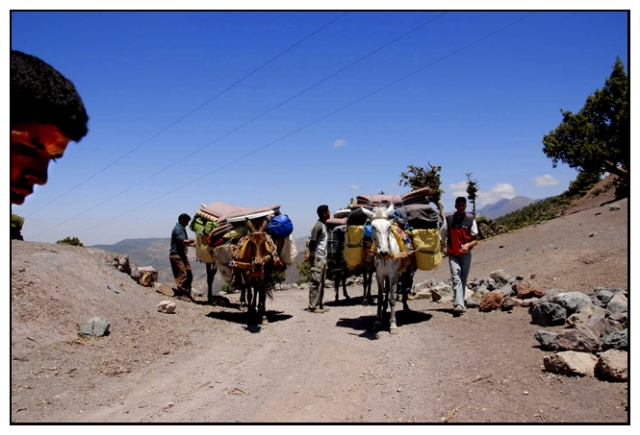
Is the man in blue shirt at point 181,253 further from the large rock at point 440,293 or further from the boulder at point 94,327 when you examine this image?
the large rock at point 440,293

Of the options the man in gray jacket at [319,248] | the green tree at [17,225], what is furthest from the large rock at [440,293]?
the green tree at [17,225]

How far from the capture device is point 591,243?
1741cm

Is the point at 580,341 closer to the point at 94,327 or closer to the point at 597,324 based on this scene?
the point at 597,324

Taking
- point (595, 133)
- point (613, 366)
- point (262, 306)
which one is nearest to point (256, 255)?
point (262, 306)

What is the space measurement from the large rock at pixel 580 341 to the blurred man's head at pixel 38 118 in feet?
20.3

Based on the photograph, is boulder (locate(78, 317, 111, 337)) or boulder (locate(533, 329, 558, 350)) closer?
boulder (locate(533, 329, 558, 350))

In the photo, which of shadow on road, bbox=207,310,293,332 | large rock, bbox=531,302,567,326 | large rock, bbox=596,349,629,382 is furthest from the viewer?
shadow on road, bbox=207,310,293,332

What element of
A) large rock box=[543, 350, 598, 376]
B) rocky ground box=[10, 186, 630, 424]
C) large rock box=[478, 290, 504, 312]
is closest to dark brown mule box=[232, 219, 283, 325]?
rocky ground box=[10, 186, 630, 424]

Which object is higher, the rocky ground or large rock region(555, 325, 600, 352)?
large rock region(555, 325, 600, 352)

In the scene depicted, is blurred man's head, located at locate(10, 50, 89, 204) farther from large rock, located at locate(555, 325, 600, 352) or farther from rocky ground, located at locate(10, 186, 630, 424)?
large rock, located at locate(555, 325, 600, 352)

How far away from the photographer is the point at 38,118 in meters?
2.18

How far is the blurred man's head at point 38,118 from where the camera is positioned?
212 cm

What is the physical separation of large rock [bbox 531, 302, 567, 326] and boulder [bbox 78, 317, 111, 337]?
7705mm

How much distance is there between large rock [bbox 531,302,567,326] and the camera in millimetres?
8086
